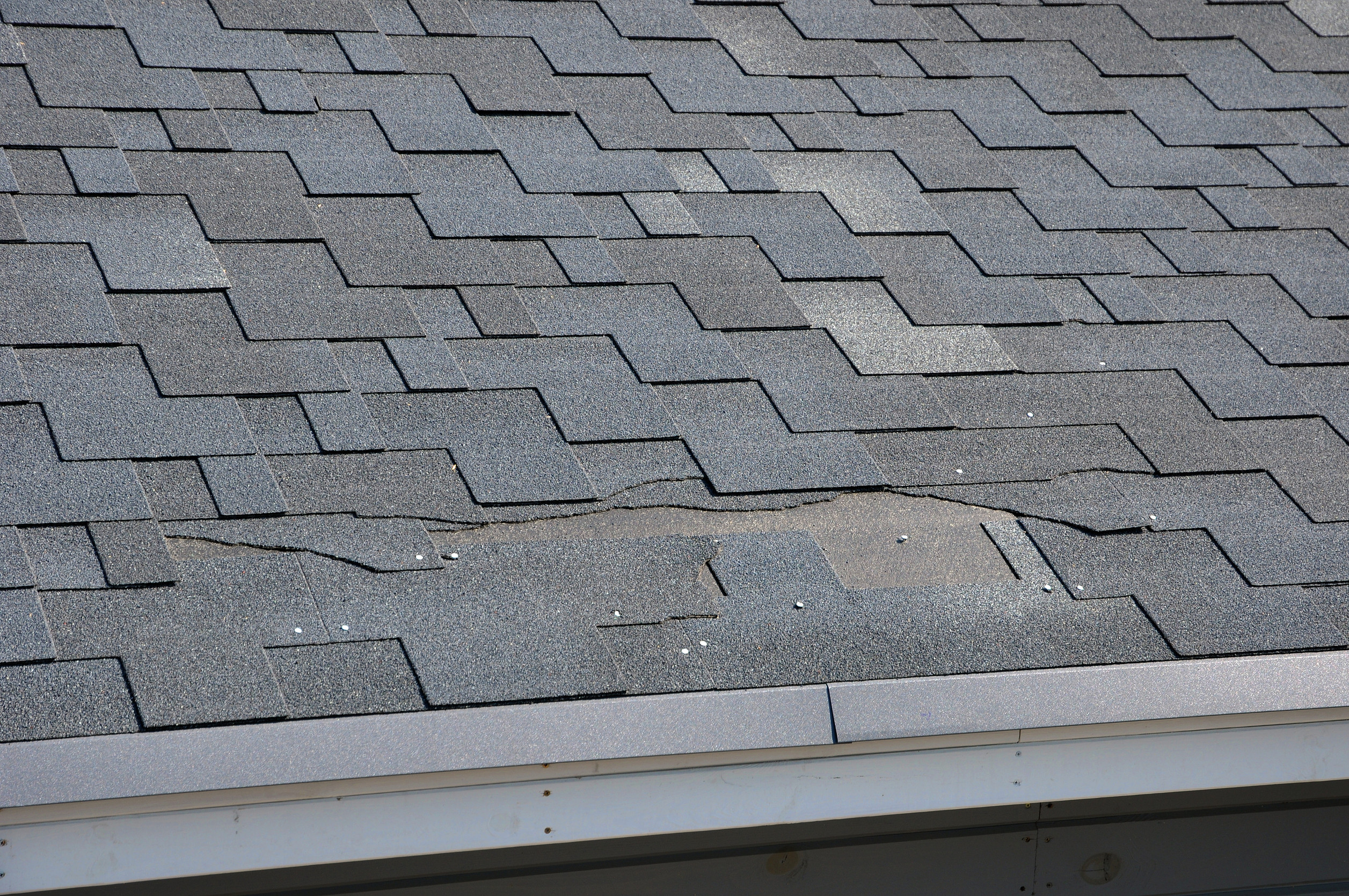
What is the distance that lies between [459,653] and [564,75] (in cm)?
189

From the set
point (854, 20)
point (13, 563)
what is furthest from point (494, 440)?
point (854, 20)

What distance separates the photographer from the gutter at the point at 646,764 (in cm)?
186

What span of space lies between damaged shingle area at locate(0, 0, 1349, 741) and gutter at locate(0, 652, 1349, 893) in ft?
0.18

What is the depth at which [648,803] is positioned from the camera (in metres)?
2.13

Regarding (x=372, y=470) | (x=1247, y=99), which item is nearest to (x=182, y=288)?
(x=372, y=470)

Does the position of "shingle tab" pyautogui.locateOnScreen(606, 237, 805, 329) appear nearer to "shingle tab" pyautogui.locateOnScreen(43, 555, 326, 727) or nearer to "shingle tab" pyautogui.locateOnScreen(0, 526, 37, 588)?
"shingle tab" pyautogui.locateOnScreen(43, 555, 326, 727)

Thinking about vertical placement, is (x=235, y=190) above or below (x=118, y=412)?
above

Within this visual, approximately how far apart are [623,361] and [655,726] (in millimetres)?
898

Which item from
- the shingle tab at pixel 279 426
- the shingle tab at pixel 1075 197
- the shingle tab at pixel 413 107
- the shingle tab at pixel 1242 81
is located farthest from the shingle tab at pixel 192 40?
the shingle tab at pixel 1242 81

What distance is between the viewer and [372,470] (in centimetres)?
237

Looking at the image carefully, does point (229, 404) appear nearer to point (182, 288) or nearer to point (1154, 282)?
point (182, 288)

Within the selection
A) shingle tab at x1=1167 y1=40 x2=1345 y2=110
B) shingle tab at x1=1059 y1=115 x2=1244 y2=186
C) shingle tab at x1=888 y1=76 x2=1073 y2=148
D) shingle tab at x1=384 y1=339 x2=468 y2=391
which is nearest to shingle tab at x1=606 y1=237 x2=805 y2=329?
shingle tab at x1=384 y1=339 x2=468 y2=391

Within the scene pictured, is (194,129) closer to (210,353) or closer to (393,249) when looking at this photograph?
(393,249)

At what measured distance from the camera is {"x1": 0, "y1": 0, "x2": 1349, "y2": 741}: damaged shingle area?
2.15 metres
